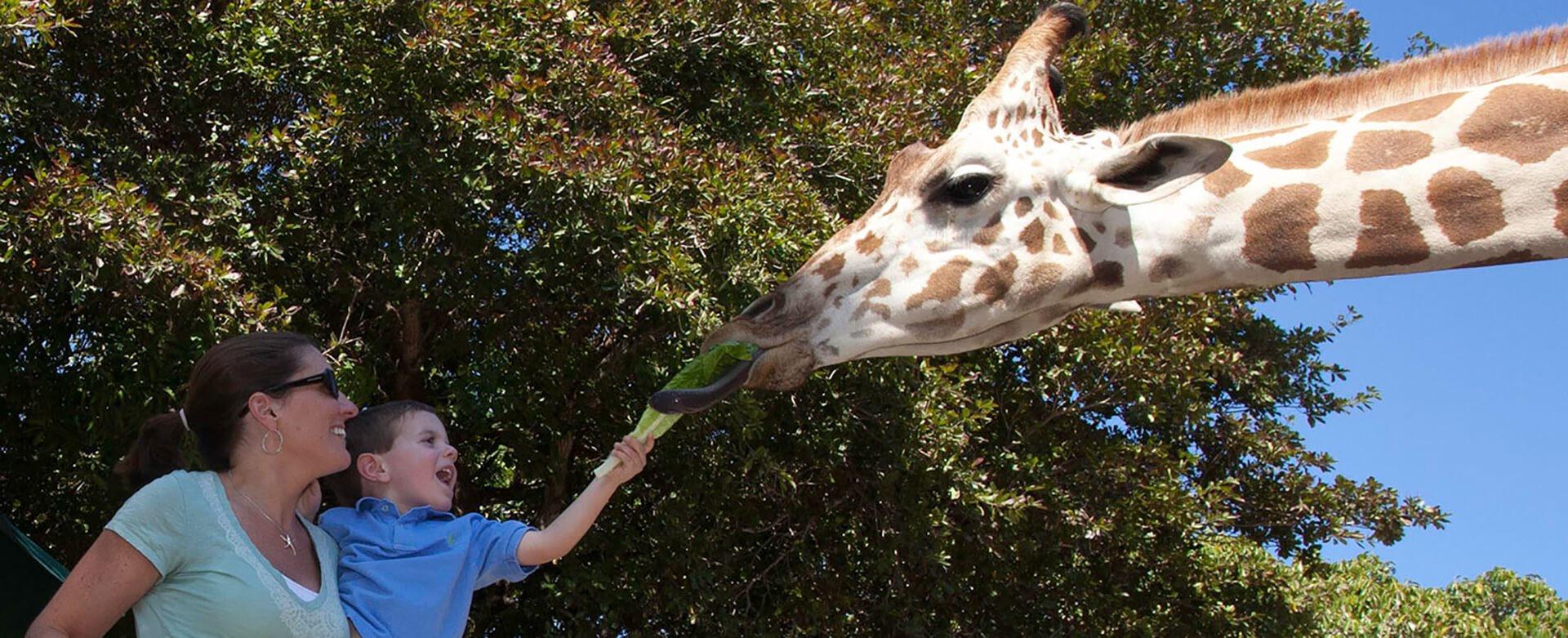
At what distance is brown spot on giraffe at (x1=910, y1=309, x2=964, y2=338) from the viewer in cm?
339

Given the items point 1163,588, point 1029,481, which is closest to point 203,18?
point 1029,481

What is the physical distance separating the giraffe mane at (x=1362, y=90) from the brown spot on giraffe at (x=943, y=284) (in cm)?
58

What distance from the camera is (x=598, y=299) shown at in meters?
5.86

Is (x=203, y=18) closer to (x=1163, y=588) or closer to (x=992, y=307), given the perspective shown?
(x=992, y=307)

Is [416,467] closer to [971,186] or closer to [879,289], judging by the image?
[879,289]

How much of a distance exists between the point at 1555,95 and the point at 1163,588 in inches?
198

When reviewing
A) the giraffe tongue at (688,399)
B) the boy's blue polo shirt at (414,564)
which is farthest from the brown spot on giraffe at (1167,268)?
the boy's blue polo shirt at (414,564)

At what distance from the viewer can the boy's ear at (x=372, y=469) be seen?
310 centimetres

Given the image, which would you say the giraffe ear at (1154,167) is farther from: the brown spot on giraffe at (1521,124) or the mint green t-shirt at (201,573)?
the mint green t-shirt at (201,573)

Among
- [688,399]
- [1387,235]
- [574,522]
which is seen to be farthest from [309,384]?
[1387,235]

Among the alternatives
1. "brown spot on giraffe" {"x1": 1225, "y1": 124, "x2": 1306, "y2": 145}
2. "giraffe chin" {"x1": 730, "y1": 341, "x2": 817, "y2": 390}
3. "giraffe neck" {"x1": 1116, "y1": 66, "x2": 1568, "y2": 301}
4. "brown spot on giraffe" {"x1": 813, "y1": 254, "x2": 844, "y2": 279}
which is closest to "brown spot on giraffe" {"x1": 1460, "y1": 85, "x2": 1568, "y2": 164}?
"giraffe neck" {"x1": 1116, "y1": 66, "x2": 1568, "y2": 301}

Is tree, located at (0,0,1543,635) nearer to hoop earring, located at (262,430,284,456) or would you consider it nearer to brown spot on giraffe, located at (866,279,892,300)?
brown spot on giraffe, located at (866,279,892,300)

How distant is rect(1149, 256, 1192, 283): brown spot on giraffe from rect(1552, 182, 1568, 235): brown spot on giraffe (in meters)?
0.79

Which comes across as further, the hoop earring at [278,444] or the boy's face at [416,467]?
the boy's face at [416,467]
